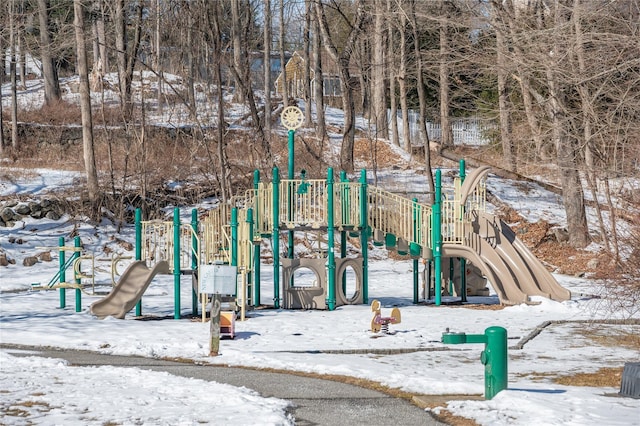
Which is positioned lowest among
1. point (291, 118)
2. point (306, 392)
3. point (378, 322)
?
point (306, 392)

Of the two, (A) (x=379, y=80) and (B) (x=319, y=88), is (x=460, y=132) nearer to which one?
(A) (x=379, y=80)

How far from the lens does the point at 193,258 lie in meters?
21.7

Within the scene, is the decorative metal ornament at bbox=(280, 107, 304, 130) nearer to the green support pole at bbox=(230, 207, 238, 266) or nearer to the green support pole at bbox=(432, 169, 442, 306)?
the green support pole at bbox=(432, 169, 442, 306)

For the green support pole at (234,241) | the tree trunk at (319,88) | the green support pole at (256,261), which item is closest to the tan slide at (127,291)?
the green support pole at (234,241)

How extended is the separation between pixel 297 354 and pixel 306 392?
3.36 meters

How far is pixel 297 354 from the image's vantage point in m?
16.2

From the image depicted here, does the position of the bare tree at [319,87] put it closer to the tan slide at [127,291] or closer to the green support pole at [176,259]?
the tan slide at [127,291]

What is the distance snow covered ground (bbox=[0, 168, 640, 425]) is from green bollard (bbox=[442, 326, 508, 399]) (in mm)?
148

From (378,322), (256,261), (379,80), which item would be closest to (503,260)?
(256,261)

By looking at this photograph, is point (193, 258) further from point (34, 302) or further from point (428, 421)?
point (428, 421)

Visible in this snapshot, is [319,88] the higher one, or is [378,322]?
[319,88]

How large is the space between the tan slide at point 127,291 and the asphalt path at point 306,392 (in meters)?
3.81

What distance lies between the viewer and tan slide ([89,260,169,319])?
67.1ft

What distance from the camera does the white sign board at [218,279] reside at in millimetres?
15883
